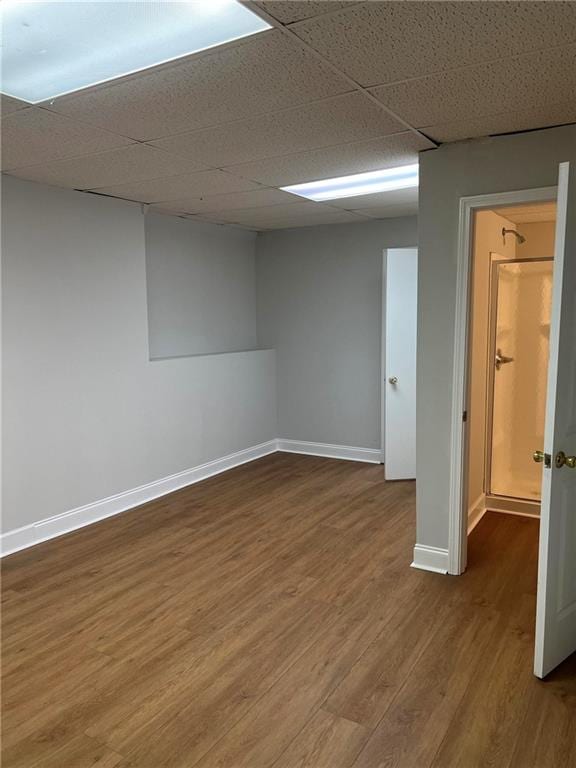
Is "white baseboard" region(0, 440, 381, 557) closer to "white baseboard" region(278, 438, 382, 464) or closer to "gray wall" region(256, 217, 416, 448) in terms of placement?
"white baseboard" region(278, 438, 382, 464)

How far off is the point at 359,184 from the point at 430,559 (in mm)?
2619

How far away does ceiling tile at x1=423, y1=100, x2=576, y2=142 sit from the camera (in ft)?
8.20

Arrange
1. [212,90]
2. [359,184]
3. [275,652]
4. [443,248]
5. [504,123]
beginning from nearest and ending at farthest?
1. [212,90]
2. [275,652]
3. [504,123]
4. [443,248]
5. [359,184]

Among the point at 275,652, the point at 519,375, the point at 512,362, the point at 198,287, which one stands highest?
the point at 198,287

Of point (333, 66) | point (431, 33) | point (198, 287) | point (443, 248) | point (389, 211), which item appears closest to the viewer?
point (431, 33)

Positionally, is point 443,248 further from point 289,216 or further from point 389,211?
point 289,216

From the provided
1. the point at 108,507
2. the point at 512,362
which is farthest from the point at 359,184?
the point at 108,507

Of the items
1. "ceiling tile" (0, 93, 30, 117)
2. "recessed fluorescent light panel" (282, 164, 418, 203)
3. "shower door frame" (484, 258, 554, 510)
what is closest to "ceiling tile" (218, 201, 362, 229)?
"recessed fluorescent light panel" (282, 164, 418, 203)

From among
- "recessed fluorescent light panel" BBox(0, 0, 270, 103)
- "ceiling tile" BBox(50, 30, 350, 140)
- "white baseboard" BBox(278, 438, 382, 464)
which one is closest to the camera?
"recessed fluorescent light panel" BBox(0, 0, 270, 103)

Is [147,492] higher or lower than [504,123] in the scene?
lower

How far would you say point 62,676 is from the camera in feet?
7.84

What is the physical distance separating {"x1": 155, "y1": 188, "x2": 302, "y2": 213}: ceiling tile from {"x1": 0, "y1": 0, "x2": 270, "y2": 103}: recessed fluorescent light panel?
205 cm

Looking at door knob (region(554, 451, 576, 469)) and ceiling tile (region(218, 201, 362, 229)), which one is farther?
ceiling tile (region(218, 201, 362, 229))

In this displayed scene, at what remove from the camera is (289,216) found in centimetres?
512
